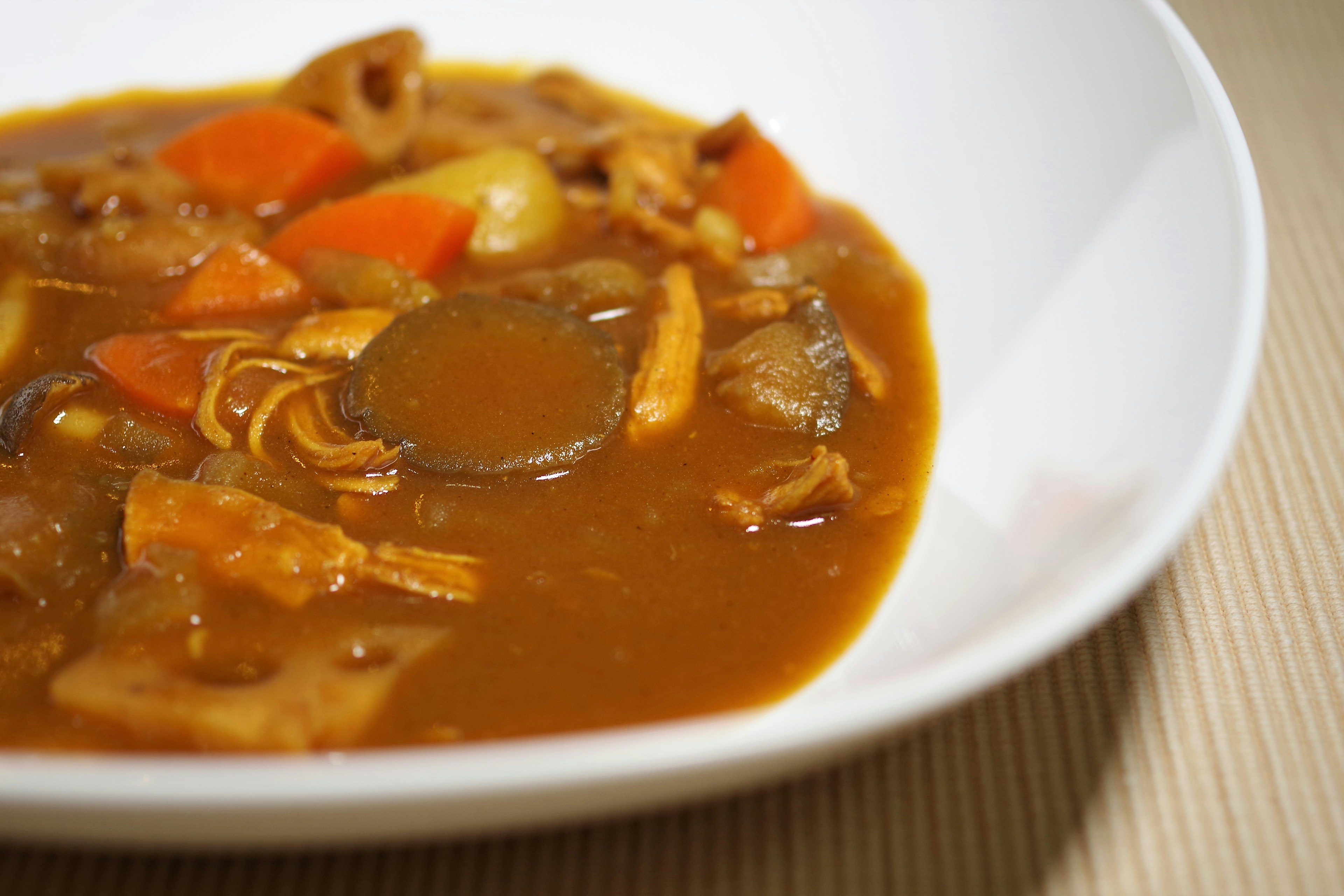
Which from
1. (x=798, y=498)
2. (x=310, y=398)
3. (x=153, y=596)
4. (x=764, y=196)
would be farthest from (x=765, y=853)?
(x=764, y=196)

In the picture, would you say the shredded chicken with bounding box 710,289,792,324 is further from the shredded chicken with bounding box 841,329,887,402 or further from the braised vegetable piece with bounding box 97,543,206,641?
the braised vegetable piece with bounding box 97,543,206,641

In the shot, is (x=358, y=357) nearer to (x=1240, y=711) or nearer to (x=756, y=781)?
(x=756, y=781)

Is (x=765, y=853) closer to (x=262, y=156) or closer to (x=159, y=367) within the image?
(x=159, y=367)

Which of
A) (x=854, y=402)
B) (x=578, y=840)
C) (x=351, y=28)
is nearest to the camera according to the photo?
(x=578, y=840)

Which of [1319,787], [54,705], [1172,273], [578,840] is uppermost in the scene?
[1172,273]

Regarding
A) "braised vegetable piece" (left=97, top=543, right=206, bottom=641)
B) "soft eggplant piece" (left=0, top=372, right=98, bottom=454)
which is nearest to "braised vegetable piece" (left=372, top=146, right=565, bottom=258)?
"soft eggplant piece" (left=0, top=372, right=98, bottom=454)

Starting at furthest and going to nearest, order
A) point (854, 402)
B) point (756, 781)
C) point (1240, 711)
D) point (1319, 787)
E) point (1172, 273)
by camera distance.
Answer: point (854, 402) < point (1172, 273) < point (1240, 711) < point (1319, 787) < point (756, 781)

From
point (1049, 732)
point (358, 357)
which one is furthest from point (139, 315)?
point (1049, 732)
